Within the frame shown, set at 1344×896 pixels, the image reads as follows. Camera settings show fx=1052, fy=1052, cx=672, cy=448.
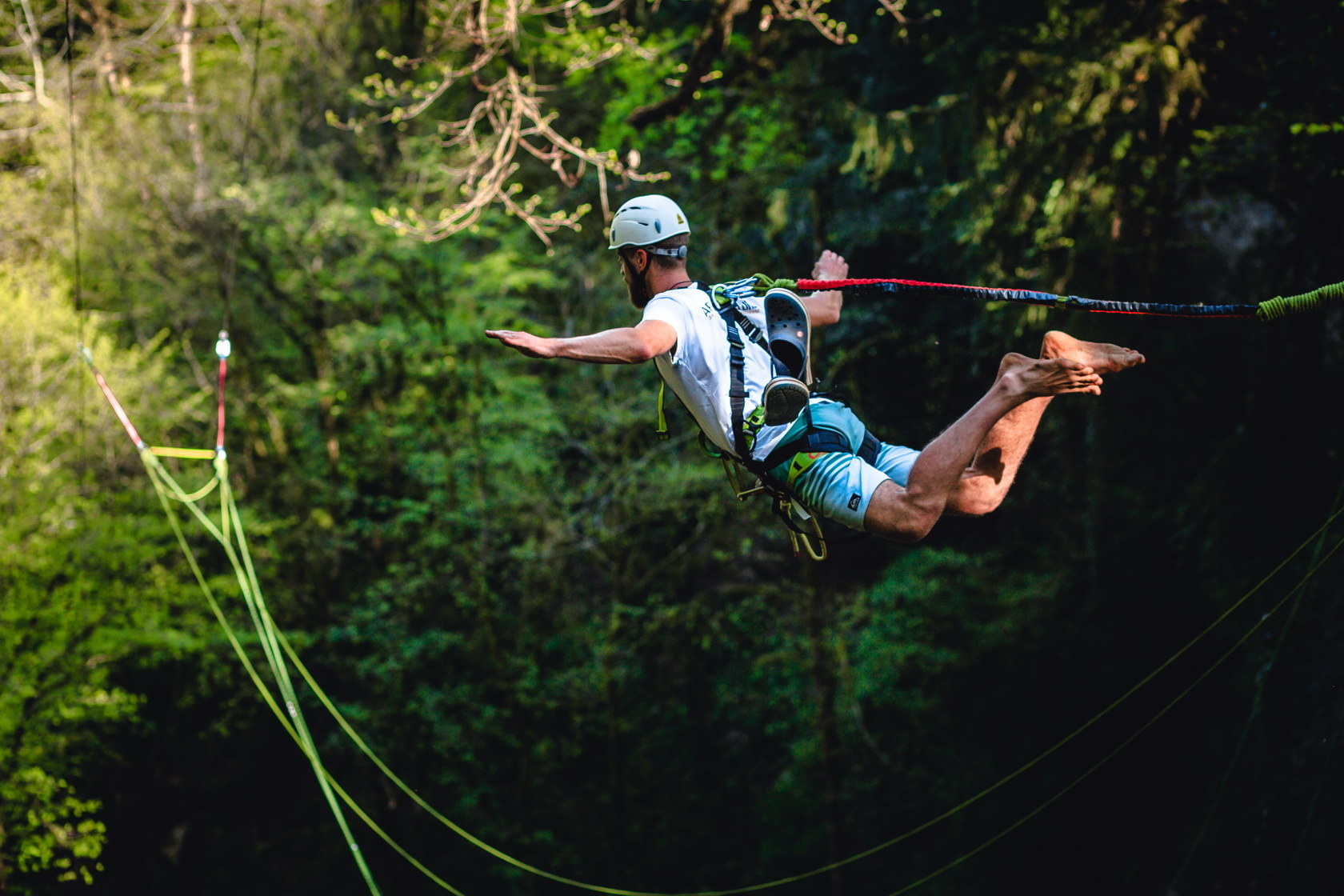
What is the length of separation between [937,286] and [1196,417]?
790cm

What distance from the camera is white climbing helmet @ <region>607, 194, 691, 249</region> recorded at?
3209 mm

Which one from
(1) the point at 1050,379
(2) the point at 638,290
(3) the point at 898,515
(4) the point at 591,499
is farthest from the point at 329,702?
(1) the point at 1050,379

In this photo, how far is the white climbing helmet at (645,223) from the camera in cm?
321

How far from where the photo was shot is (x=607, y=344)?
8.96 feet

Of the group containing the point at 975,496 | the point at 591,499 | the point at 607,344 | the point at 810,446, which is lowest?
the point at 591,499

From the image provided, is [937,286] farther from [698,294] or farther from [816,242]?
[816,242]

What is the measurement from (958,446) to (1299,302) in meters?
1.03

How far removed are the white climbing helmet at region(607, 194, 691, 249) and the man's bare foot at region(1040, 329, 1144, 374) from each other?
45.5 inches

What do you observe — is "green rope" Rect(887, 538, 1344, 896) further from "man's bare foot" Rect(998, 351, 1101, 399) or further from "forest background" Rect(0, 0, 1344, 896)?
"man's bare foot" Rect(998, 351, 1101, 399)

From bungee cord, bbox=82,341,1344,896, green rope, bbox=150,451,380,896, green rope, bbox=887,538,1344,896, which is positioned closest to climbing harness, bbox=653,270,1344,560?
bungee cord, bbox=82,341,1344,896

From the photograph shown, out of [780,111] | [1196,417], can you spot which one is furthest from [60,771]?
[1196,417]

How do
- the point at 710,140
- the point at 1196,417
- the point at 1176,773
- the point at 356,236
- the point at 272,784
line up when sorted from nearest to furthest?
the point at 1176,773 < the point at 1196,417 < the point at 710,140 < the point at 356,236 < the point at 272,784

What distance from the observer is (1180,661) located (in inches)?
357

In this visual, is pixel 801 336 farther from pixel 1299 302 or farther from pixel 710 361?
pixel 1299 302
